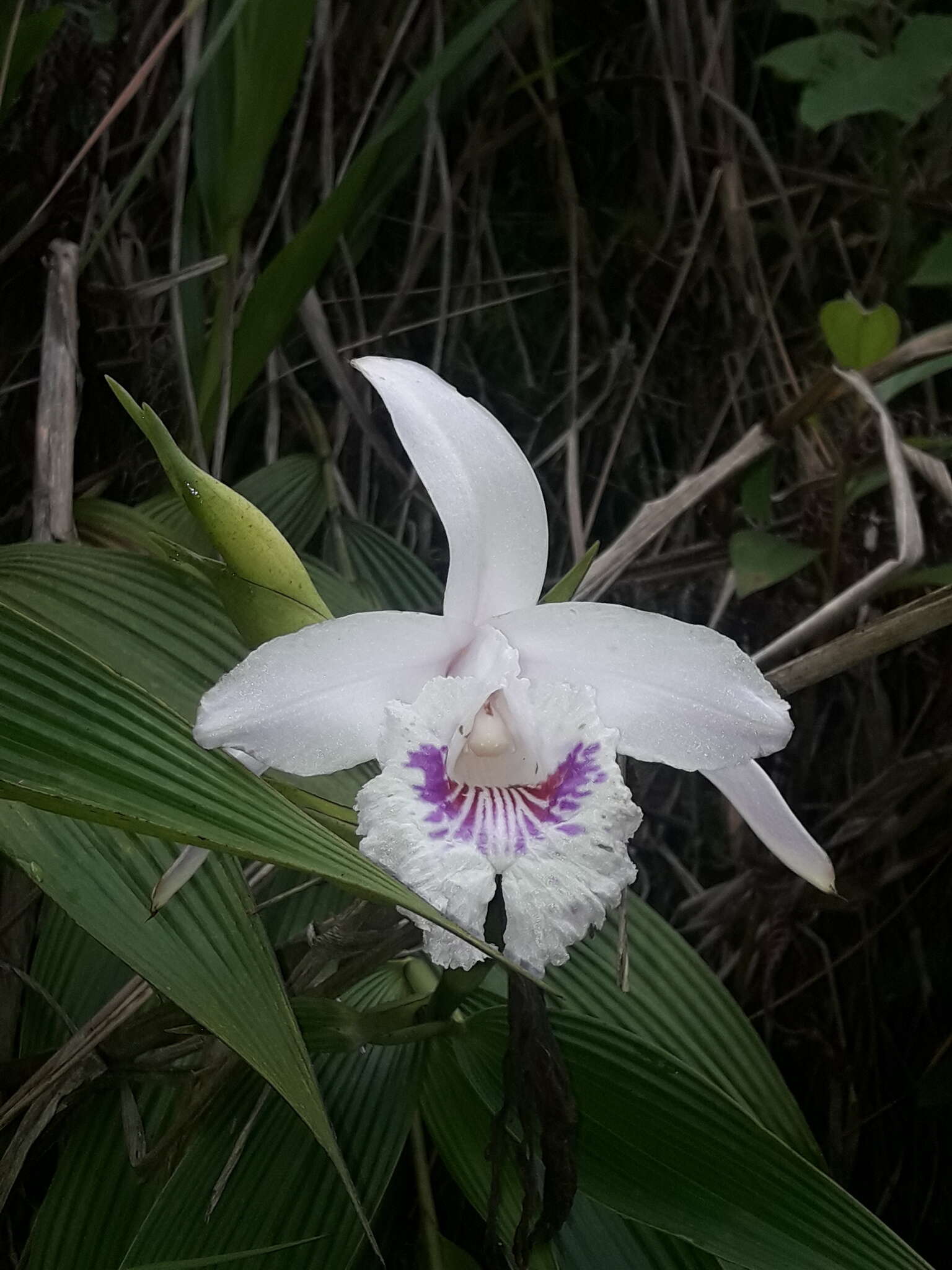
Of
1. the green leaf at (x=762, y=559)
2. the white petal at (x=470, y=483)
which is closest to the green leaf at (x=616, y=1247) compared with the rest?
the white petal at (x=470, y=483)

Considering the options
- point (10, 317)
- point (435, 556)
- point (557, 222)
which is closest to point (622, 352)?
point (557, 222)

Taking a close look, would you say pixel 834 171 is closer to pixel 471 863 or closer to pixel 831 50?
pixel 831 50

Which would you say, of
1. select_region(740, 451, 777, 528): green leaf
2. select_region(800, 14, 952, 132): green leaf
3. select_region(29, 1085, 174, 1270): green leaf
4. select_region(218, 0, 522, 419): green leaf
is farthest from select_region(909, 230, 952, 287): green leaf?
select_region(29, 1085, 174, 1270): green leaf

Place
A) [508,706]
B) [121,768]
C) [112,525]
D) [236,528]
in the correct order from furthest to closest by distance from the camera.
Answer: [112,525] < [508,706] < [236,528] < [121,768]

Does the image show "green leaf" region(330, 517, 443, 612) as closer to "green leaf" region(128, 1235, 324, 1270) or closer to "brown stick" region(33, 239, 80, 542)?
"brown stick" region(33, 239, 80, 542)

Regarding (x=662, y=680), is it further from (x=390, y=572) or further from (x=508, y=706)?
(x=390, y=572)

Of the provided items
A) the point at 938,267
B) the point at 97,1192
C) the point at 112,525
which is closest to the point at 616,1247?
the point at 97,1192

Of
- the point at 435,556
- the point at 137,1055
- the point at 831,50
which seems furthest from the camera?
the point at 435,556
